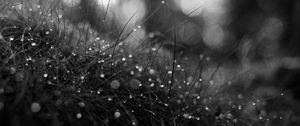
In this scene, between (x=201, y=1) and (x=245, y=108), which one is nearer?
(x=245, y=108)

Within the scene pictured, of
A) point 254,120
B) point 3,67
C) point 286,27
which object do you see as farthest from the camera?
point 286,27

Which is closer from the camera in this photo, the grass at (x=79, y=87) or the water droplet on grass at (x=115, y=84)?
the grass at (x=79, y=87)

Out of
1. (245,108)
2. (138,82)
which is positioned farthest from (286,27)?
(138,82)

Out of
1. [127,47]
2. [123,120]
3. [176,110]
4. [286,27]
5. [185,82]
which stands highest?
[286,27]

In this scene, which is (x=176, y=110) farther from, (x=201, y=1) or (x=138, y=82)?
(x=201, y=1)

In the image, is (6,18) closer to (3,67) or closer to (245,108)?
(3,67)

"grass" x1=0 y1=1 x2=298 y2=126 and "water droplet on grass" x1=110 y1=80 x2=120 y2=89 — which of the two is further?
"water droplet on grass" x1=110 y1=80 x2=120 y2=89

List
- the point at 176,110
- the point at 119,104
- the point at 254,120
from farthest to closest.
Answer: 1. the point at 254,120
2. the point at 176,110
3. the point at 119,104

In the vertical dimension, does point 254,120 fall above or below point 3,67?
above
